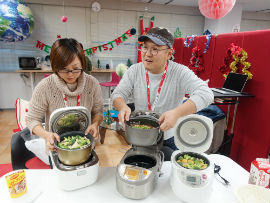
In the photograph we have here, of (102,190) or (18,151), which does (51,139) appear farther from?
(18,151)

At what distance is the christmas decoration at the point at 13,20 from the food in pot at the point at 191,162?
3774 millimetres

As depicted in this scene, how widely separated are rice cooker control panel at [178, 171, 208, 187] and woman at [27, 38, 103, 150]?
20.1 inches

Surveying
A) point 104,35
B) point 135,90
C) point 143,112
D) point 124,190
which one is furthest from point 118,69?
point 124,190

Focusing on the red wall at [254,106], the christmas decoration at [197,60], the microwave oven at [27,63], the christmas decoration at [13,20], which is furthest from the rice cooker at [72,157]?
the microwave oven at [27,63]

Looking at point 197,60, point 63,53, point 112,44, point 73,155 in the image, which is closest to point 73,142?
point 73,155

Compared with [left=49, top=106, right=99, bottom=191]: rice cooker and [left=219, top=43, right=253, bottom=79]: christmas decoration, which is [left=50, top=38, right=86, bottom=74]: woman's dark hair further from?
[left=219, top=43, right=253, bottom=79]: christmas decoration

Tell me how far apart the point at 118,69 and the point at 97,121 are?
2.80 meters

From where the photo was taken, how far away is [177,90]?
4.16ft

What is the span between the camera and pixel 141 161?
1045 millimetres

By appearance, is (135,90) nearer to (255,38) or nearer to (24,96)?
(255,38)

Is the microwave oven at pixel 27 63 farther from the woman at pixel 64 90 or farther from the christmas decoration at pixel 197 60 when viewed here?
the woman at pixel 64 90

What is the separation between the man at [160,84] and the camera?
1.09 metres

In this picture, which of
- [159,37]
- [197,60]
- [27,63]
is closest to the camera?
[159,37]

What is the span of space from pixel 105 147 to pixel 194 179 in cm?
242
